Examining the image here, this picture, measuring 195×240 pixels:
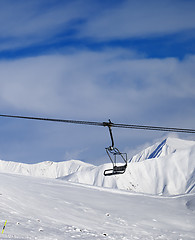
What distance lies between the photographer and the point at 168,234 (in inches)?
1053

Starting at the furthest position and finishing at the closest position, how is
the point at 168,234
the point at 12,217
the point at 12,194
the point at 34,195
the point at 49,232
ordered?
the point at 34,195, the point at 12,194, the point at 168,234, the point at 12,217, the point at 49,232

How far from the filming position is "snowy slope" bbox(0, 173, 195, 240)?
21109 mm

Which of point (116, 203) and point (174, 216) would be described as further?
point (116, 203)

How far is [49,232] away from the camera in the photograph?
20.2 meters

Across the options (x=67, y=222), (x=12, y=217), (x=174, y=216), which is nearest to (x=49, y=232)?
(x=12, y=217)

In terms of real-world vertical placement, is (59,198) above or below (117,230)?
above

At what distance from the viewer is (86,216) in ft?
95.4

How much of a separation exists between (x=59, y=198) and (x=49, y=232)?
48.7 feet

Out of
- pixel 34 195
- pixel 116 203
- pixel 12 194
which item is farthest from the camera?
pixel 116 203

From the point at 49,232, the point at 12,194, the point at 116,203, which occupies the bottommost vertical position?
the point at 49,232

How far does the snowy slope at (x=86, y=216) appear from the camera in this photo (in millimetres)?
21109

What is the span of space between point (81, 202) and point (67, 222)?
9946mm

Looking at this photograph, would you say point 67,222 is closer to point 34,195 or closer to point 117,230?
point 117,230

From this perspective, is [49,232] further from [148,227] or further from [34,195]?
[34,195]
